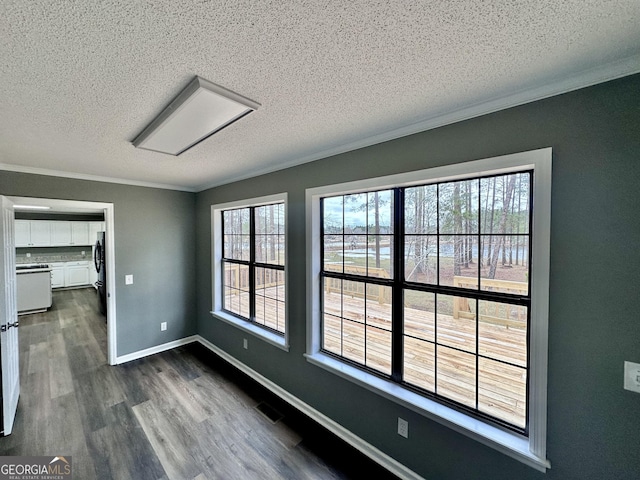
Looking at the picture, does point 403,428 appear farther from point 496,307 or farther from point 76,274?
point 76,274

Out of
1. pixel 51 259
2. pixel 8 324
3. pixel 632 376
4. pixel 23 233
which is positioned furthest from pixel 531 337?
pixel 51 259

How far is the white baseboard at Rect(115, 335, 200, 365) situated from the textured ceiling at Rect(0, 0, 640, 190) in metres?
2.94

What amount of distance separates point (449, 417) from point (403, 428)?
367 mm

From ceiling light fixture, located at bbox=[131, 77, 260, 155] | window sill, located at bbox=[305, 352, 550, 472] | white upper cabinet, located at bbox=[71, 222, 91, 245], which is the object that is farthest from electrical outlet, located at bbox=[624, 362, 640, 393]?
white upper cabinet, located at bbox=[71, 222, 91, 245]

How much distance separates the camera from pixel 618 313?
115cm

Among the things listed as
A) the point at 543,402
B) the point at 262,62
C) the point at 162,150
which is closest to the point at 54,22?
the point at 262,62

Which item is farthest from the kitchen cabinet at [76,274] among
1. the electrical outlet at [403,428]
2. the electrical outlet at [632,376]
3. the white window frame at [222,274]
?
the electrical outlet at [632,376]

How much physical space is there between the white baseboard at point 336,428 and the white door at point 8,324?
76.4 inches

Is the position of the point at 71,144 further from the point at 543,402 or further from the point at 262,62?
the point at 543,402

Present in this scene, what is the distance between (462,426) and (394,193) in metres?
1.55

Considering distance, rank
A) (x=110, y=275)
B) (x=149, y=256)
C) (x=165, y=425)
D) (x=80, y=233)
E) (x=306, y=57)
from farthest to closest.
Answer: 1. (x=80, y=233)
2. (x=149, y=256)
3. (x=110, y=275)
4. (x=165, y=425)
5. (x=306, y=57)

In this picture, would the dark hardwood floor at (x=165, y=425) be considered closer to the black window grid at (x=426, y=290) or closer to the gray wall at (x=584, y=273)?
the black window grid at (x=426, y=290)

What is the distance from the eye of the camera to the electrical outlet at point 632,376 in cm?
112

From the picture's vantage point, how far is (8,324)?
7.65 ft
